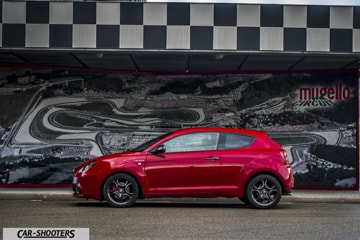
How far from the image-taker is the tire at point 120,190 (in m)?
10.8

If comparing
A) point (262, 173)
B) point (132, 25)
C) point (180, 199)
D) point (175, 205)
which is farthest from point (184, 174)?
point (132, 25)

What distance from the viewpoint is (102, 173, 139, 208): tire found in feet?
35.5

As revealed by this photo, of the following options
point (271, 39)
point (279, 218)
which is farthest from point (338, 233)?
point (271, 39)

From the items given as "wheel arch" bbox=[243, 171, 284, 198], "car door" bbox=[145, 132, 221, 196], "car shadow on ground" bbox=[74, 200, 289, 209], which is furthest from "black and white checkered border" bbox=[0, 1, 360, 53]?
"car shadow on ground" bbox=[74, 200, 289, 209]

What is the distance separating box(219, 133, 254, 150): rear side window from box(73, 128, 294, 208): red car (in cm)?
7

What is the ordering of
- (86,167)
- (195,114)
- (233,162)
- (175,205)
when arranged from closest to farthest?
(233,162)
(86,167)
(175,205)
(195,114)

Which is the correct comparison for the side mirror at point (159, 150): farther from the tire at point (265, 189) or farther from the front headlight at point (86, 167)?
the tire at point (265, 189)

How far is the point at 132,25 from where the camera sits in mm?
12203

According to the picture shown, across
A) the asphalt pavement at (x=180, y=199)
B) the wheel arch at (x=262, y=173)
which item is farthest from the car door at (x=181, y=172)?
the asphalt pavement at (x=180, y=199)

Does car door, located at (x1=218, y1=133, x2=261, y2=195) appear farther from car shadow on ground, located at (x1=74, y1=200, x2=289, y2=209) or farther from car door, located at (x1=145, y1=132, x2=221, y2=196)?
car shadow on ground, located at (x1=74, y1=200, x2=289, y2=209)

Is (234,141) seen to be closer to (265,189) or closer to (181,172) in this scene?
(265,189)

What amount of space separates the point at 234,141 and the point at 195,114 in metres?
3.94

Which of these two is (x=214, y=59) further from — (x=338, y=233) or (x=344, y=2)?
(x=338, y=233)

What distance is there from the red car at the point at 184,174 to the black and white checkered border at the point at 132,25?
2159 mm
